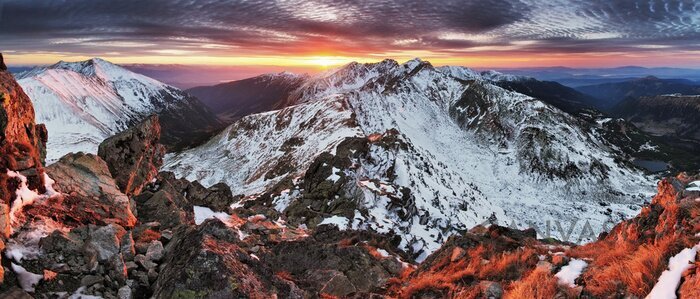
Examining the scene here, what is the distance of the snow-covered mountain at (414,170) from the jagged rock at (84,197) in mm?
25603

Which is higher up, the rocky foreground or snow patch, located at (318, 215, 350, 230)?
the rocky foreground

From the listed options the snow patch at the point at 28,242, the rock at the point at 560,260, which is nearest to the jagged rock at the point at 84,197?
the snow patch at the point at 28,242

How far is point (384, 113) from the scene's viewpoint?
602ft

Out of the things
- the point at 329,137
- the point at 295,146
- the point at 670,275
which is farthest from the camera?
the point at 295,146

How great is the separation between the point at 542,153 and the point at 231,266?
177800mm

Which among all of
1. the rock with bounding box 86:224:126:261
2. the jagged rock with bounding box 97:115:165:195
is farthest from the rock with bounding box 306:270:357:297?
the jagged rock with bounding box 97:115:165:195

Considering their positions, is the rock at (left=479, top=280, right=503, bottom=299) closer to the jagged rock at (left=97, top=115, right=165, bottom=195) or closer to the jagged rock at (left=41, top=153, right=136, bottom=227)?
the jagged rock at (left=41, top=153, right=136, bottom=227)

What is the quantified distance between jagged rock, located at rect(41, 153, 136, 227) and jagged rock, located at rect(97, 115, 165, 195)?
14.9 ft

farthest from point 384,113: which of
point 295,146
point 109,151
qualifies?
point 109,151

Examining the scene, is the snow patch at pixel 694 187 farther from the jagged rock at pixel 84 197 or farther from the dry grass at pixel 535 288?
the jagged rock at pixel 84 197

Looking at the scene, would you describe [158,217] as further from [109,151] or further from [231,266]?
[231,266]

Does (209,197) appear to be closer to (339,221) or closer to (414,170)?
(339,221)

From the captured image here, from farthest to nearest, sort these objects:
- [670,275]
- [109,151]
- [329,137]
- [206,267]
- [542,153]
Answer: [542,153] < [329,137] < [109,151] < [206,267] < [670,275]

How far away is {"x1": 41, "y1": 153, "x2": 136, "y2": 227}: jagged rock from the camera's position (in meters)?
13.4
